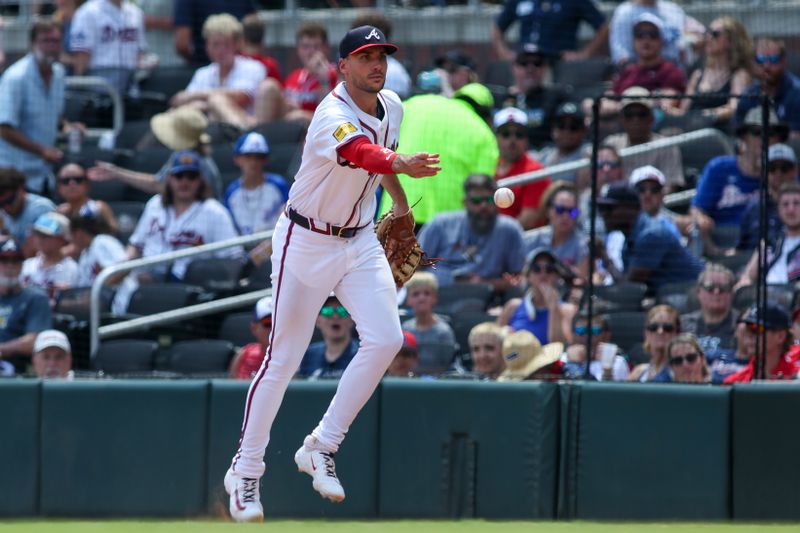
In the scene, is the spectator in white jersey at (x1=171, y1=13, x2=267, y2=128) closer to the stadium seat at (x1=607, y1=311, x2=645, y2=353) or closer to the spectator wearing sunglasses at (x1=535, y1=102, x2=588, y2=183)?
the spectator wearing sunglasses at (x1=535, y1=102, x2=588, y2=183)

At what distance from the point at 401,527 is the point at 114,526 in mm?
1128

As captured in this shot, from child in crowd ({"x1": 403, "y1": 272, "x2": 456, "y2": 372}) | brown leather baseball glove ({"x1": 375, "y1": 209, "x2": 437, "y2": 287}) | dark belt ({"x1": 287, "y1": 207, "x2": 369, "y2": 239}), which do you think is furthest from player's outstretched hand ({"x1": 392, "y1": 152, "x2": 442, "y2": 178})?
child in crowd ({"x1": 403, "y1": 272, "x2": 456, "y2": 372})

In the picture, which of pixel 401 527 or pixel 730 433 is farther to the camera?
pixel 730 433

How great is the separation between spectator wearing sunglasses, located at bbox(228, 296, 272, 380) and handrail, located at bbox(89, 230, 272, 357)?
1019 mm

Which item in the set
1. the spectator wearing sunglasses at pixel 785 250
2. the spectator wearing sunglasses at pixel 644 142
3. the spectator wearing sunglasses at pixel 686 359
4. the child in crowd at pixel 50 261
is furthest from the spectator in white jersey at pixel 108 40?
the spectator wearing sunglasses at pixel 686 359

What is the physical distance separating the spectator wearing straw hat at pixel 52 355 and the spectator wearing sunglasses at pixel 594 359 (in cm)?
309

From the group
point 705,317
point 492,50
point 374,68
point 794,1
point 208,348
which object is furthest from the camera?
point 492,50

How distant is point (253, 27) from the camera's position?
13117 millimetres

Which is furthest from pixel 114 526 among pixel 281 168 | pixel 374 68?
pixel 281 168

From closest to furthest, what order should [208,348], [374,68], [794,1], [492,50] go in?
1. [374,68]
2. [208,348]
3. [794,1]
4. [492,50]

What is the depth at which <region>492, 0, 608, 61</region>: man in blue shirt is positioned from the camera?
12695 millimetres

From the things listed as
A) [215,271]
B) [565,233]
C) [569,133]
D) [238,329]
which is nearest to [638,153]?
[569,133]

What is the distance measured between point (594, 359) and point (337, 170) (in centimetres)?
294

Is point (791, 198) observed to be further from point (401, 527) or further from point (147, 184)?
point (147, 184)
